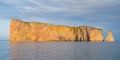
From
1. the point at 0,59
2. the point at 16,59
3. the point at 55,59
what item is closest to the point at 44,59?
the point at 55,59

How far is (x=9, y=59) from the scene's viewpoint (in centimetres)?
5022

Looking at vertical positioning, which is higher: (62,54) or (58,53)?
(62,54)

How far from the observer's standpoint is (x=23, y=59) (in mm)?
49969

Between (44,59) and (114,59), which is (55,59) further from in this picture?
(114,59)

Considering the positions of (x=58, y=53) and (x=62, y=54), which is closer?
(x=62, y=54)

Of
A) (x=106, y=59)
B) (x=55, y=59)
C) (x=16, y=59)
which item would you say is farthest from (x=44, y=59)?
(x=106, y=59)

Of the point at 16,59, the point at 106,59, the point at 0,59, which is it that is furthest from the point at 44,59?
the point at 106,59

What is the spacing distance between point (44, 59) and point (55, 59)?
214 centimetres

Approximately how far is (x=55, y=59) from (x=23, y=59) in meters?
6.26

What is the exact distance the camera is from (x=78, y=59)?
162 feet

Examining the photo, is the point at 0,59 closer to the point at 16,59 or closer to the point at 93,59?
the point at 16,59

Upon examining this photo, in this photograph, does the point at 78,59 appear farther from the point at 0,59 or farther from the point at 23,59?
the point at 0,59

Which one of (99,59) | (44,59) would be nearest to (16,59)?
(44,59)

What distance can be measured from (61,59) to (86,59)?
16.1 feet
